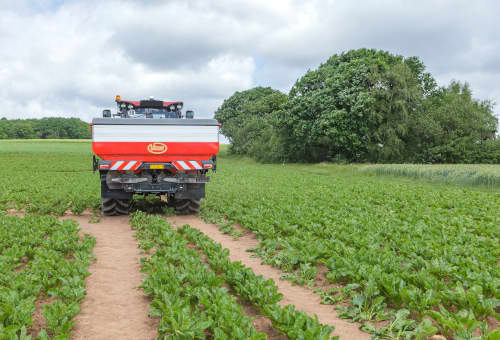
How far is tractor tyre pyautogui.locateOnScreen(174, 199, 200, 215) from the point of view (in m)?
12.2

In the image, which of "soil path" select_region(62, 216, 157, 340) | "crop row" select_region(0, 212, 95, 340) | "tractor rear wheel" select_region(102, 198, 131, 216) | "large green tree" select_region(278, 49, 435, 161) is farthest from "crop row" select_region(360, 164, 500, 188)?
"crop row" select_region(0, 212, 95, 340)

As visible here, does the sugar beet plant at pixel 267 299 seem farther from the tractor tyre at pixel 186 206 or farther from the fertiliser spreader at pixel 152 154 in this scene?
the tractor tyre at pixel 186 206

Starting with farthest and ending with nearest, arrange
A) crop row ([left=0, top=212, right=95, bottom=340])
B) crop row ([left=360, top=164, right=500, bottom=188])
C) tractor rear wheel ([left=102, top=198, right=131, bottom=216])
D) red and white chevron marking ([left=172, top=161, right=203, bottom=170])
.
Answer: crop row ([left=360, top=164, right=500, bottom=188])
tractor rear wheel ([left=102, top=198, right=131, bottom=216])
red and white chevron marking ([left=172, top=161, right=203, bottom=170])
crop row ([left=0, top=212, right=95, bottom=340])

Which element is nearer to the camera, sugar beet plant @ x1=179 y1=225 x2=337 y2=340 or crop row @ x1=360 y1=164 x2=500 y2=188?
sugar beet plant @ x1=179 y1=225 x2=337 y2=340

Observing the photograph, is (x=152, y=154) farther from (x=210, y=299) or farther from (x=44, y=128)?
(x=44, y=128)

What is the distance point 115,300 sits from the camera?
546 cm

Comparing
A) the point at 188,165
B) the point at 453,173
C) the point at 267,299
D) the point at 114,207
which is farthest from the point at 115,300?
the point at 453,173

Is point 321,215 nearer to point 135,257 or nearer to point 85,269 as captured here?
point 135,257

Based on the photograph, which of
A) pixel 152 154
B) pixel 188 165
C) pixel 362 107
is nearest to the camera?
pixel 152 154

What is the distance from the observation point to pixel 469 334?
4059 mm

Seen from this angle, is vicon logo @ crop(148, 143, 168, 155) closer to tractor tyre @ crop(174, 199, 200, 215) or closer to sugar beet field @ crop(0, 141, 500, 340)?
sugar beet field @ crop(0, 141, 500, 340)

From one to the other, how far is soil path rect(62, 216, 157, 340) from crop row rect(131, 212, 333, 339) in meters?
0.22

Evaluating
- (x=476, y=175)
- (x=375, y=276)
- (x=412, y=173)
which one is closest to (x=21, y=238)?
(x=375, y=276)

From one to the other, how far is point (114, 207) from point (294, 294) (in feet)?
25.1
